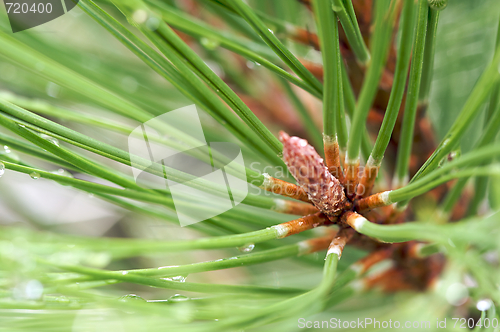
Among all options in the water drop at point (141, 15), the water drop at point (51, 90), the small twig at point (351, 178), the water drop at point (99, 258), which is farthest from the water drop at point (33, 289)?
the water drop at point (51, 90)

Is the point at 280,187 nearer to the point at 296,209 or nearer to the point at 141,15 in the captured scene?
the point at 296,209

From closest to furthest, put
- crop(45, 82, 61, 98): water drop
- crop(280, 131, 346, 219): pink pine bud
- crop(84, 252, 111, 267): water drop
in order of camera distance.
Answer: crop(84, 252, 111, 267): water drop → crop(280, 131, 346, 219): pink pine bud → crop(45, 82, 61, 98): water drop

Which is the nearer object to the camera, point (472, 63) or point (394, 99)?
point (394, 99)

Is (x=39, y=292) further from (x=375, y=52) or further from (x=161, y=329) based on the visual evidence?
(x=375, y=52)

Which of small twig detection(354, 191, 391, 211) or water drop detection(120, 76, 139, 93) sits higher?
water drop detection(120, 76, 139, 93)

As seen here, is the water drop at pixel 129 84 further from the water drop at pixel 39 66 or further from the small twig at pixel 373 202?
the small twig at pixel 373 202

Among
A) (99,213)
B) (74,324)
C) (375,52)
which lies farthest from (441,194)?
(99,213)

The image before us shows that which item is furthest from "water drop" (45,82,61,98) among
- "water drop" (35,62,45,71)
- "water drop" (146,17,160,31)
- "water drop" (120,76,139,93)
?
"water drop" (146,17,160,31)

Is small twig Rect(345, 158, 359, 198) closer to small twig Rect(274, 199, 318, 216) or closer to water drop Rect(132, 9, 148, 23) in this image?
small twig Rect(274, 199, 318, 216)
